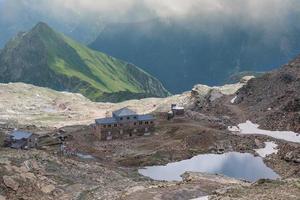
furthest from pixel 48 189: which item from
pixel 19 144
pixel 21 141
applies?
pixel 21 141

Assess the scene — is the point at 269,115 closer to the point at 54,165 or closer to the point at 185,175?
the point at 185,175

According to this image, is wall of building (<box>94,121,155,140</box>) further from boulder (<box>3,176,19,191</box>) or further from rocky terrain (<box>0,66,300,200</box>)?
boulder (<box>3,176,19,191</box>)

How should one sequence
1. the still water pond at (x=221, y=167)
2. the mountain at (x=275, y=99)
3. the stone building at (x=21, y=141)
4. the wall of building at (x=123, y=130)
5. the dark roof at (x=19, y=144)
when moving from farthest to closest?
the mountain at (x=275, y=99), the wall of building at (x=123, y=130), the stone building at (x=21, y=141), the dark roof at (x=19, y=144), the still water pond at (x=221, y=167)

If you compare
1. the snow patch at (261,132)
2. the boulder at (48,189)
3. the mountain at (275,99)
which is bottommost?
the boulder at (48,189)

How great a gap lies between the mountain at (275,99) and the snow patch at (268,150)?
10642 mm

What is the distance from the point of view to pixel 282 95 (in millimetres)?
155500

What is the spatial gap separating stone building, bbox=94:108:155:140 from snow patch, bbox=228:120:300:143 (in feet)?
70.0

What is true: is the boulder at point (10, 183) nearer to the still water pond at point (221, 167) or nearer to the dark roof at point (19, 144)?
the still water pond at point (221, 167)

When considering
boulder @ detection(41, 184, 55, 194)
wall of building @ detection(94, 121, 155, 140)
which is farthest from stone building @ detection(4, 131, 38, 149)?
boulder @ detection(41, 184, 55, 194)

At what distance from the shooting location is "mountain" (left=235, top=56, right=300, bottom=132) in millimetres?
137363

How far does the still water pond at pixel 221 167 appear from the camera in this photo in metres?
102

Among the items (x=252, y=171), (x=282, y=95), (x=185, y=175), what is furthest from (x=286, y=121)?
(x=185, y=175)

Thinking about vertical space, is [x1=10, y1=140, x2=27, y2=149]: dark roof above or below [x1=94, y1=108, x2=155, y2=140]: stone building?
below

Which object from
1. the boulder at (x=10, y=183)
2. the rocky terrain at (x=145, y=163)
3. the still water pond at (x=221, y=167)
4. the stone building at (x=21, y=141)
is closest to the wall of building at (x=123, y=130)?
the rocky terrain at (x=145, y=163)
